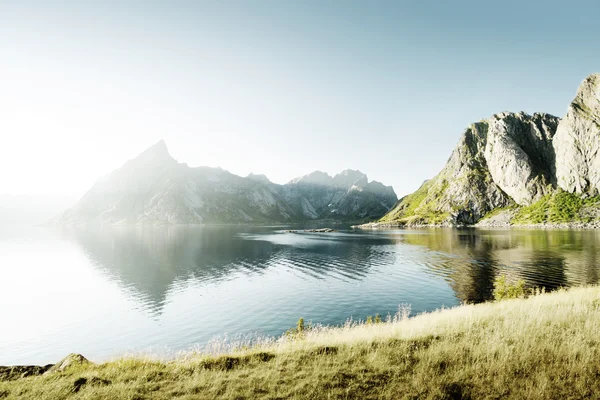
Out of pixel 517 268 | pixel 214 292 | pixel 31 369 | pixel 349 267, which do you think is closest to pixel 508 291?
pixel 517 268

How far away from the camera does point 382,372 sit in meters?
11.6

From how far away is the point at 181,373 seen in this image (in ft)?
42.2

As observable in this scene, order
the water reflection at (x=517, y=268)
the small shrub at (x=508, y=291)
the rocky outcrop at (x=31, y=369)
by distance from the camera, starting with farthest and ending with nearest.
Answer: the water reflection at (x=517, y=268)
the small shrub at (x=508, y=291)
the rocky outcrop at (x=31, y=369)

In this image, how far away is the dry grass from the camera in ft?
33.4

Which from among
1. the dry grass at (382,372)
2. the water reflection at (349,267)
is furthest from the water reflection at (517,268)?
the dry grass at (382,372)

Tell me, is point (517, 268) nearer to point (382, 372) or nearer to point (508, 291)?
point (508, 291)

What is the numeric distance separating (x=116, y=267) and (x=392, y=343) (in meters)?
84.6

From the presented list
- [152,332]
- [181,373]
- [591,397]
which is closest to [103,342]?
[152,332]

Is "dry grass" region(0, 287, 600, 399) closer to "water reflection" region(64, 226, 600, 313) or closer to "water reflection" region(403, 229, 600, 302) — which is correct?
"water reflection" region(64, 226, 600, 313)

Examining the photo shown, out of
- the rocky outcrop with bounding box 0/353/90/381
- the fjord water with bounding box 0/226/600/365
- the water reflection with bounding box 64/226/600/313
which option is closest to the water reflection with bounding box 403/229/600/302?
the water reflection with bounding box 64/226/600/313

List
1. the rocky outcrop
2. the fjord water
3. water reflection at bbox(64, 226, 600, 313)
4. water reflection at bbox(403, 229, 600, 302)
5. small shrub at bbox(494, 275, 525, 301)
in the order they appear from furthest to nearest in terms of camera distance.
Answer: water reflection at bbox(64, 226, 600, 313) → water reflection at bbox(403, 229, 600, 302) → small shrub at bbox(494, 275, 525, 301) → the fjord water → the rocky outcrop

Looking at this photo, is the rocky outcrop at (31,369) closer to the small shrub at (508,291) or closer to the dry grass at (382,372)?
the dry grass at (382,372)

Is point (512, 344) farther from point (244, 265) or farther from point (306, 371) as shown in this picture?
point (244, 265)

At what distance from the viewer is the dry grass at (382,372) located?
10.2 metres
